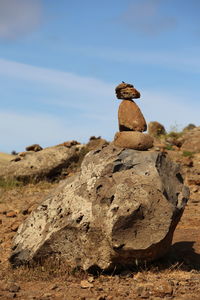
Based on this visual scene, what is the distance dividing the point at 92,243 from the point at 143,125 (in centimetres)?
224

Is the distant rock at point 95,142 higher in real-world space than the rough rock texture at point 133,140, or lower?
higher

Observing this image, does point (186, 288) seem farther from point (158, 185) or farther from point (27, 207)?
point (27, 207)

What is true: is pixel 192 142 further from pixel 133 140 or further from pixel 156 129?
pixel 133 140

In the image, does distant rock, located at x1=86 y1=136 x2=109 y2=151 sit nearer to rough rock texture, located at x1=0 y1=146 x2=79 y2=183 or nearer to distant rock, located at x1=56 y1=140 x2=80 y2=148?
distant rock, located at x1=56 y1=140 x2=80 y2=148

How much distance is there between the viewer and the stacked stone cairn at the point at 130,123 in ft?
25.0

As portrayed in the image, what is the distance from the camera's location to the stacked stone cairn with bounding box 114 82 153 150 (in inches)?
299

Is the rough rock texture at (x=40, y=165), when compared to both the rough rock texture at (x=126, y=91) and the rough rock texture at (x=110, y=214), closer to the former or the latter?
the rough rock texture at (x=110, y=214)

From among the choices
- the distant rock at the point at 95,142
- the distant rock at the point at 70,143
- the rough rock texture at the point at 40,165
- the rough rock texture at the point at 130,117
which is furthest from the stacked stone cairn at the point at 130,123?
the distant rock at the point at 95,142

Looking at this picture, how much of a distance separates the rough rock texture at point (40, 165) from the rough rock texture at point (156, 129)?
283 inches

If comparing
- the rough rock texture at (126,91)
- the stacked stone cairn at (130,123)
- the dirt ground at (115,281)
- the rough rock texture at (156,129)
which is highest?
the rough rock texture at (156,129)

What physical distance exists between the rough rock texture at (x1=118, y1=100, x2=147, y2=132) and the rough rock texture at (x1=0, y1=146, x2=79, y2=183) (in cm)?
657

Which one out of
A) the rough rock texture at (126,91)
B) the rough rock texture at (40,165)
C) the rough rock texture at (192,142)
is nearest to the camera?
the rough rock texture at (126,91)

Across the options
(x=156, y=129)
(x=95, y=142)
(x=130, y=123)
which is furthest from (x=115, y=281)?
(x=156, y=129)

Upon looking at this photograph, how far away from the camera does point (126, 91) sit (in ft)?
25.8
